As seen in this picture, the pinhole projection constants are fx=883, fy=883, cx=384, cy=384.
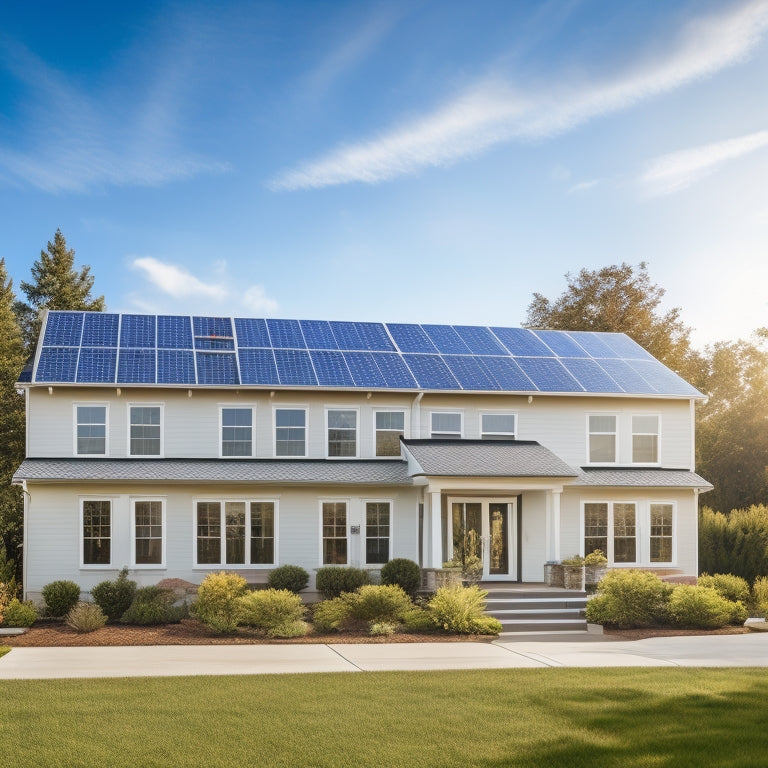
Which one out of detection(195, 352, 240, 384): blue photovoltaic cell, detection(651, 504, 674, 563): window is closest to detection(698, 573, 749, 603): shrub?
detection(651, 504, 674, 563): window

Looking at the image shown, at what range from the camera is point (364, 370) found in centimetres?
2578

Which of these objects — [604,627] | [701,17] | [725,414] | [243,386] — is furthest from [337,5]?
[725,414]

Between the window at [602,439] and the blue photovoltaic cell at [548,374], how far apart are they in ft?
4.19

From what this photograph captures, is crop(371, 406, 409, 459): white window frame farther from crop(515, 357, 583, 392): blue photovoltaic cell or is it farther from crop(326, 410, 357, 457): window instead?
crop(515, 357, 583, 392): blue photovoltaic cell

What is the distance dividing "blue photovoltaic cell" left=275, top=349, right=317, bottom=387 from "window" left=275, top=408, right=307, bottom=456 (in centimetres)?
93

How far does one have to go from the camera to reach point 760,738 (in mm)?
10055

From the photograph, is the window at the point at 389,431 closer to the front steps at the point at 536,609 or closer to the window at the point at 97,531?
the front steps at the point at 536,609

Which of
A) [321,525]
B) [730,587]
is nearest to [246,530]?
[321,525]

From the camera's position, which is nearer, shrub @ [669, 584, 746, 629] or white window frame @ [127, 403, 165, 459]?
shrub @ [669, 584, 746, 629]

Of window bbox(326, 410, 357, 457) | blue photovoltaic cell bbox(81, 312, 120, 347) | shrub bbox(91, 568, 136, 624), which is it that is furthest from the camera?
blue photovoltaic cell bbox(81, 312, 120, 347)

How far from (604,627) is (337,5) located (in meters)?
15.8

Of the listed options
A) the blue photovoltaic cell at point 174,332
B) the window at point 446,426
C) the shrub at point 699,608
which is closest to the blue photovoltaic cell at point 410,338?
the window at point 446,426

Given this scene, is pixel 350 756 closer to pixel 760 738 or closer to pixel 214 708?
pixel 214 708

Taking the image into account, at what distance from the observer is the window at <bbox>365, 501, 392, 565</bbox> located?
24.6m
